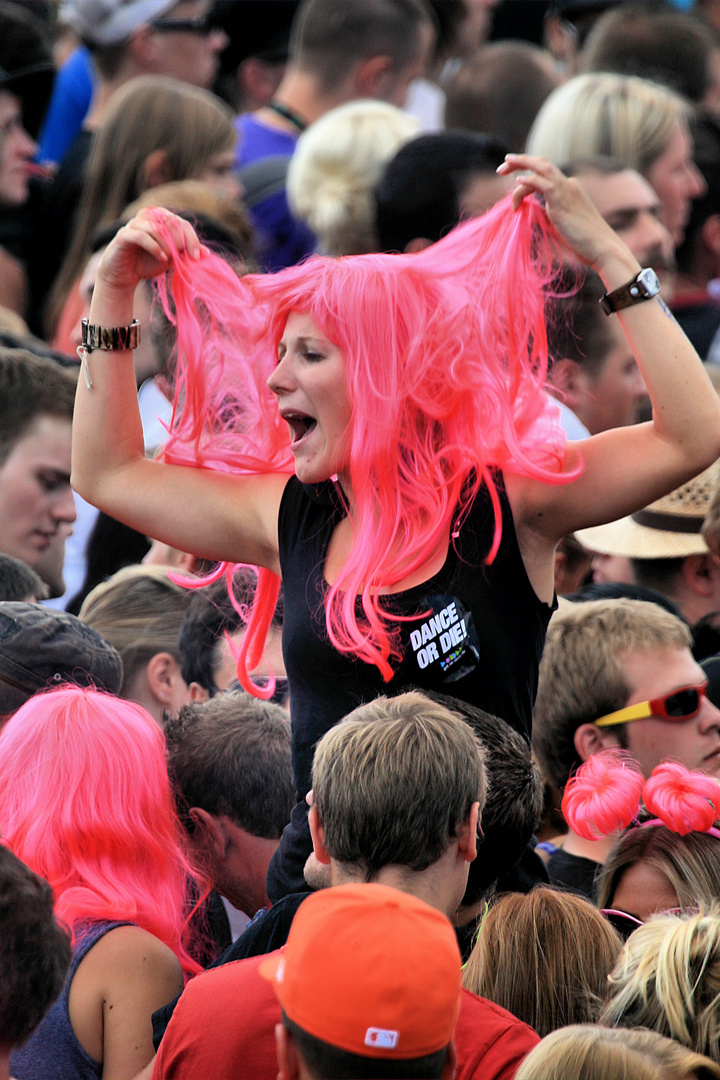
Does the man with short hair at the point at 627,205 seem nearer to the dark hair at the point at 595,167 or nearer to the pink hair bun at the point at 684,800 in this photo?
the dark hair at the point at 595,167

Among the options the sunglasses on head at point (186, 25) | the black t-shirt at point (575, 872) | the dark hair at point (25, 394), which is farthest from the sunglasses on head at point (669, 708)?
the sunglasses on head at point (186, 25)

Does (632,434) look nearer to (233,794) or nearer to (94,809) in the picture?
(233,794)

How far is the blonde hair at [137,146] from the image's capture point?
4961 mm

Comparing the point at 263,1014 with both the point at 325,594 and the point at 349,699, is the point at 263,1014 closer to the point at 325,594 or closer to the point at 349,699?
the point at 349,699

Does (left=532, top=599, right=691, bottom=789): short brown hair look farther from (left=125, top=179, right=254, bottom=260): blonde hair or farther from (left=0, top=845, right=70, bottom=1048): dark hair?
(left=125, top=179, right=254, bottom=260): blonde hair

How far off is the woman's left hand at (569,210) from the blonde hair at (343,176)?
267 cm

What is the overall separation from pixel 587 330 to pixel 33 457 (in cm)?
173

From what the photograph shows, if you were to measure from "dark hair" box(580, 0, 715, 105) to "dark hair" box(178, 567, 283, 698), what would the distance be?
404cm

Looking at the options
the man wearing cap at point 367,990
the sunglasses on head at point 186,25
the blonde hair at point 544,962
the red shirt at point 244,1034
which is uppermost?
the sunglasses on head at point 186,25

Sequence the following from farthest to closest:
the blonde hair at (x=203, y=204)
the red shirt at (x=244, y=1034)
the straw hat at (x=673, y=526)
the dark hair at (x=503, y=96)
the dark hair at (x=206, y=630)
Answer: the dark hair at (x=503, y=96)
the blonde hair at (x=203, y=204)
the straw hat at (x=673, y=526)
the dark hair at (x=206, y=630)
the red shirt at (x=244, y=1034)

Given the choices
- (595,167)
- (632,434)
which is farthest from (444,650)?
(595,167)

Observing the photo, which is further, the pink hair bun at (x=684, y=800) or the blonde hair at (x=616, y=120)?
the blonde hair at (x=616, y=120)

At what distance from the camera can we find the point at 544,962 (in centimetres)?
212

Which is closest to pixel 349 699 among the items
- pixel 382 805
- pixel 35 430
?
pixel 382 805
